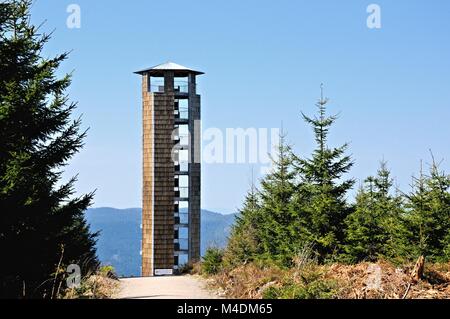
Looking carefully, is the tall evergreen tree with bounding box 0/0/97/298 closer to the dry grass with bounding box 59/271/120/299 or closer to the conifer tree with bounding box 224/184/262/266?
the dry grass with bounding box 59/271/120/299

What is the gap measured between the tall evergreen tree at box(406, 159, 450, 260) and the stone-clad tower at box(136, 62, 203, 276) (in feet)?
72.2

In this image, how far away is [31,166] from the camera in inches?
623

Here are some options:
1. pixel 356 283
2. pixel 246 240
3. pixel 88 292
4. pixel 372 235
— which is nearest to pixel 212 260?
pixel 246 240

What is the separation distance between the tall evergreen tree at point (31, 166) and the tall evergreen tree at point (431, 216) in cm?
1081

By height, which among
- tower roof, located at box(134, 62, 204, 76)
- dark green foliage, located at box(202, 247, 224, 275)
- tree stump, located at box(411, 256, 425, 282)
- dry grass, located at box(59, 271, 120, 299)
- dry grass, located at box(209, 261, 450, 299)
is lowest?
dark green foliage, located at box(202, 247, 224, 275)

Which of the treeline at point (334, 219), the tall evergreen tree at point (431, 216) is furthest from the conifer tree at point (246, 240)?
the tall evergreen tree at point (431, 216)

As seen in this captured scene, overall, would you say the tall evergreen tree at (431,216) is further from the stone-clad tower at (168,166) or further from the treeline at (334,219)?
the stone-clad tower at (168,166)

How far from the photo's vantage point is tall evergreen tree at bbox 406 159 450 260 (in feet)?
72.1

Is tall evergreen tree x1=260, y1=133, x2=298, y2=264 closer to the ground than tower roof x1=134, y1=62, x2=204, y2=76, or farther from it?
closer to the ground

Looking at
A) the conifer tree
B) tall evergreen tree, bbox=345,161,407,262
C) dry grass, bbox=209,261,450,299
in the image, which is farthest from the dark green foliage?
dry grass, bbox=209,261,450,299

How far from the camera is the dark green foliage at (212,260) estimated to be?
95.5 ft

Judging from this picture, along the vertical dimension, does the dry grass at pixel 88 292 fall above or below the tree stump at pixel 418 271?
below

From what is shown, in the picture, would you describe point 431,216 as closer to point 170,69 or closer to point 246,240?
point 246,240
